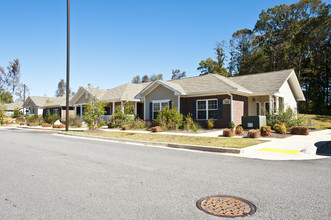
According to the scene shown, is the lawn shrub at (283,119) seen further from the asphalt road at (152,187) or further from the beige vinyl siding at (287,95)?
the asphalt road at (152,187)

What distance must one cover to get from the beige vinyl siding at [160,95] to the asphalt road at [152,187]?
547 inches

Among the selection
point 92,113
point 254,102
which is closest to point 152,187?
point 92,113

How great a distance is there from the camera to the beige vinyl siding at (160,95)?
20966 mm

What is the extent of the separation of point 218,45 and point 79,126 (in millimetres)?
39605

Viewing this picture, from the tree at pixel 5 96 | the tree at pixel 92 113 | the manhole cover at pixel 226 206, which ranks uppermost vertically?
the tree at pixel 5 96

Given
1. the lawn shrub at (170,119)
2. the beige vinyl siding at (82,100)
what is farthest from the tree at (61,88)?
the lawn shrub at (170,119)

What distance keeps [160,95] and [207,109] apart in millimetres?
5147

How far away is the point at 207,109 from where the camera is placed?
1919 cm

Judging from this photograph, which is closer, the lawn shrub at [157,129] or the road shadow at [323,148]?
the road shadow at [323,148]

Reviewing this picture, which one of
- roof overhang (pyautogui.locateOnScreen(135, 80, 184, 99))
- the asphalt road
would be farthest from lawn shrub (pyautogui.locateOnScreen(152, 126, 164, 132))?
the asphalt road

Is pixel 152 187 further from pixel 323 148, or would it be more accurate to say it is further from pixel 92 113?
pixel 92 113

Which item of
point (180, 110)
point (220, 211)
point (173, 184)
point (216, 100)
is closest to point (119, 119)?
point (180, 110)

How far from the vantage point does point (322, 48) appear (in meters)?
42.0

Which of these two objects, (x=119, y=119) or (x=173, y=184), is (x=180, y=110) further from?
(x=173, y=184)
